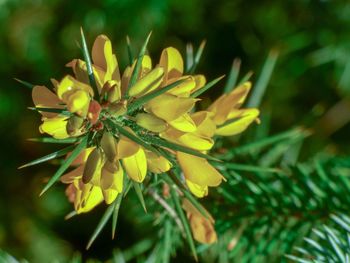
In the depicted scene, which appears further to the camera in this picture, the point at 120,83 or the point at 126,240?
the point at 126,240

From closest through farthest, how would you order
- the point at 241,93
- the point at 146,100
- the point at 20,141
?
the point at 146,100 → the point at 241,93 → the point at 20,141

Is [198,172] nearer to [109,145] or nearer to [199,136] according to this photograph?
[199,136]

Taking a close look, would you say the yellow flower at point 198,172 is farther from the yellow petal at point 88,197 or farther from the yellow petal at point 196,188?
the yellow petal at point 88,197

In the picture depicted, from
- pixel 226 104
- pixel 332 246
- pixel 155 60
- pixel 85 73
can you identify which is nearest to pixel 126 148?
pixel 85 73

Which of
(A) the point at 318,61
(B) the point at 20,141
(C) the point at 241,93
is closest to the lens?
(C) the point at 241,93

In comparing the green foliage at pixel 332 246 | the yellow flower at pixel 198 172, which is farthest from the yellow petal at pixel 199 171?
the green foliage at pixel 332 246

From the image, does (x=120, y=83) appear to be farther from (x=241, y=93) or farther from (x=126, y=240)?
(x=126, y=240)

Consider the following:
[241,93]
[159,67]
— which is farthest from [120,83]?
[241,93]

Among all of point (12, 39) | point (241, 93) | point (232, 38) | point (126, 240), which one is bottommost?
point (126, 240)
